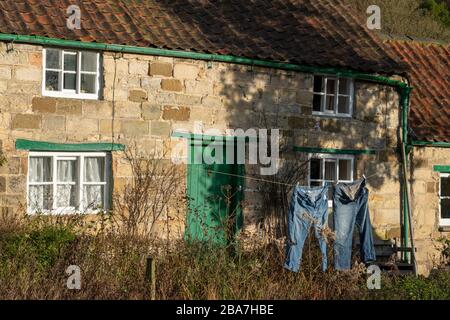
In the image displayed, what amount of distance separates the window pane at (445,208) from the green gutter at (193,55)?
2.98 metres

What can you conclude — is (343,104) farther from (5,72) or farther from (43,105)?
(5,72)

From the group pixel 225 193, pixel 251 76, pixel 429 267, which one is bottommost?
pixel 429 267

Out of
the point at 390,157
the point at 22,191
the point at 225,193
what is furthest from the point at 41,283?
the point at 390,157

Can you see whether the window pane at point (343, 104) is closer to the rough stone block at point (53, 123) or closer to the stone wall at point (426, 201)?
the stone wall at point (426, 201)

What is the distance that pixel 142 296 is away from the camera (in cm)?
1240

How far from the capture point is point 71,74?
16609mm

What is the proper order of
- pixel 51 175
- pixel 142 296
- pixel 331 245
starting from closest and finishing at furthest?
1. pixel 142 296
2. pixel 331 245
3. pixel 51 175

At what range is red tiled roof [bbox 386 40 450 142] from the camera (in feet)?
68.2

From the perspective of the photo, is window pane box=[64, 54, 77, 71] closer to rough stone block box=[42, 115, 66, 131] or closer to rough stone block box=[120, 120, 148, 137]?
rough stone block box=[42, 115, 66, 131]

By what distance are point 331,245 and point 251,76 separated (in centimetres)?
438

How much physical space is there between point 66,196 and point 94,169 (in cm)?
70

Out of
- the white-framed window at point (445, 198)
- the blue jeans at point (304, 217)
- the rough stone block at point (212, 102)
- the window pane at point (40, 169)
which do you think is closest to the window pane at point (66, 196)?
the window pane at point (40, 169)

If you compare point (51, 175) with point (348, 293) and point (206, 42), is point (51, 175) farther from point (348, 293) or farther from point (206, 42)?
point (348, 293)

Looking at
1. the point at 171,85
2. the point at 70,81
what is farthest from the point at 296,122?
the point at 70,81
